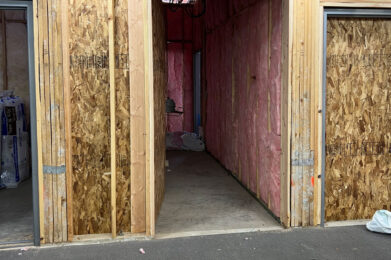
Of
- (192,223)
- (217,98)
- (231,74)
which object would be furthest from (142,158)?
(217,98)

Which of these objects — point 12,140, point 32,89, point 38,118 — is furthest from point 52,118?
point 12,140

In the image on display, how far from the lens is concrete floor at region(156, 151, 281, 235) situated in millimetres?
4543

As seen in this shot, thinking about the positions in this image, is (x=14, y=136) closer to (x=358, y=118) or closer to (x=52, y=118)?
Answer: (x=52, y=118)

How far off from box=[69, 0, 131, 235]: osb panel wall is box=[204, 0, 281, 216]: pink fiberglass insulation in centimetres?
174

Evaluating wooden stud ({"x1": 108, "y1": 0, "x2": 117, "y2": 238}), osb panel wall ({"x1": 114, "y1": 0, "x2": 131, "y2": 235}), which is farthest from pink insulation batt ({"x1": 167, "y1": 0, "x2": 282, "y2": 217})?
wooden stud ({"x1": 108, "y1": 0, "x2": 117, "y2": 238})

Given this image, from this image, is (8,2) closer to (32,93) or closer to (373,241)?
(32,93)

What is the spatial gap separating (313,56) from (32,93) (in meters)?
2.90

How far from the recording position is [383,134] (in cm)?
457

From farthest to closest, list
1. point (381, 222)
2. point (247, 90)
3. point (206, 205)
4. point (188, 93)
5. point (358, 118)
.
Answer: point (188, 93) → point (247, 90) → point (206, 205) → point (358, 118) → point (381, 222)

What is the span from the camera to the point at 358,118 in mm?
4512

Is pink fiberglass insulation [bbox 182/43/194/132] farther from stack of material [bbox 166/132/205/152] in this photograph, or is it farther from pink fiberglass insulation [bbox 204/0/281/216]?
pink fiberglass insulation [bbox 204/0/281/216]

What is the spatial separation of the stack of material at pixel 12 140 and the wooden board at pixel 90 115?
278 cm

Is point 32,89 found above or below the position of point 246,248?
A: above

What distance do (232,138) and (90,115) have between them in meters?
3.35
